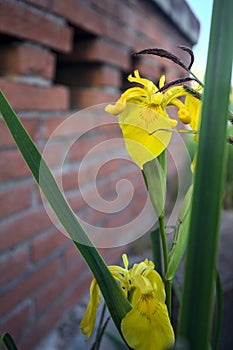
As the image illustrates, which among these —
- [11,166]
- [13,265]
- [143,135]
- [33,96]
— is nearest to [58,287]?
[13,265]

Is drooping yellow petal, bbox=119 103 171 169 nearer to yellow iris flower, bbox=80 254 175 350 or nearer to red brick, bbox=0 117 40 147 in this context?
yellow iris flower, bbox=80 254 175 350

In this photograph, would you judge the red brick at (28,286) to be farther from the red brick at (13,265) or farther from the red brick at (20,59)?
the red brick at (20,59)

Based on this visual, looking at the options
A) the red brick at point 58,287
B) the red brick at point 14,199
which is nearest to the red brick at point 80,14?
the red brick at point 14,199

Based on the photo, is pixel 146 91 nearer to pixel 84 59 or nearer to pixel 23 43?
pixel 23 43

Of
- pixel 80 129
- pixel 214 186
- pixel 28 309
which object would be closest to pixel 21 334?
pixel 28 309

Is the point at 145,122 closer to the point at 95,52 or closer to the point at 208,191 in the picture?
the point at 208,191

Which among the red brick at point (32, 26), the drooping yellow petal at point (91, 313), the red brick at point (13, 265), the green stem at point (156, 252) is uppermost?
the red brick at point (32, 26)

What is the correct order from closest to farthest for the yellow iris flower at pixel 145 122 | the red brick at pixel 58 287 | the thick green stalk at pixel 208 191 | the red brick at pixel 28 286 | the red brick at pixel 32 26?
the thick green stalk at pixel 208 191
the yellow iris flower at pixel 145 122
the red brick at pixel 32 26
the red brick at pixel 28 286
the red brick at pixel 58 287
